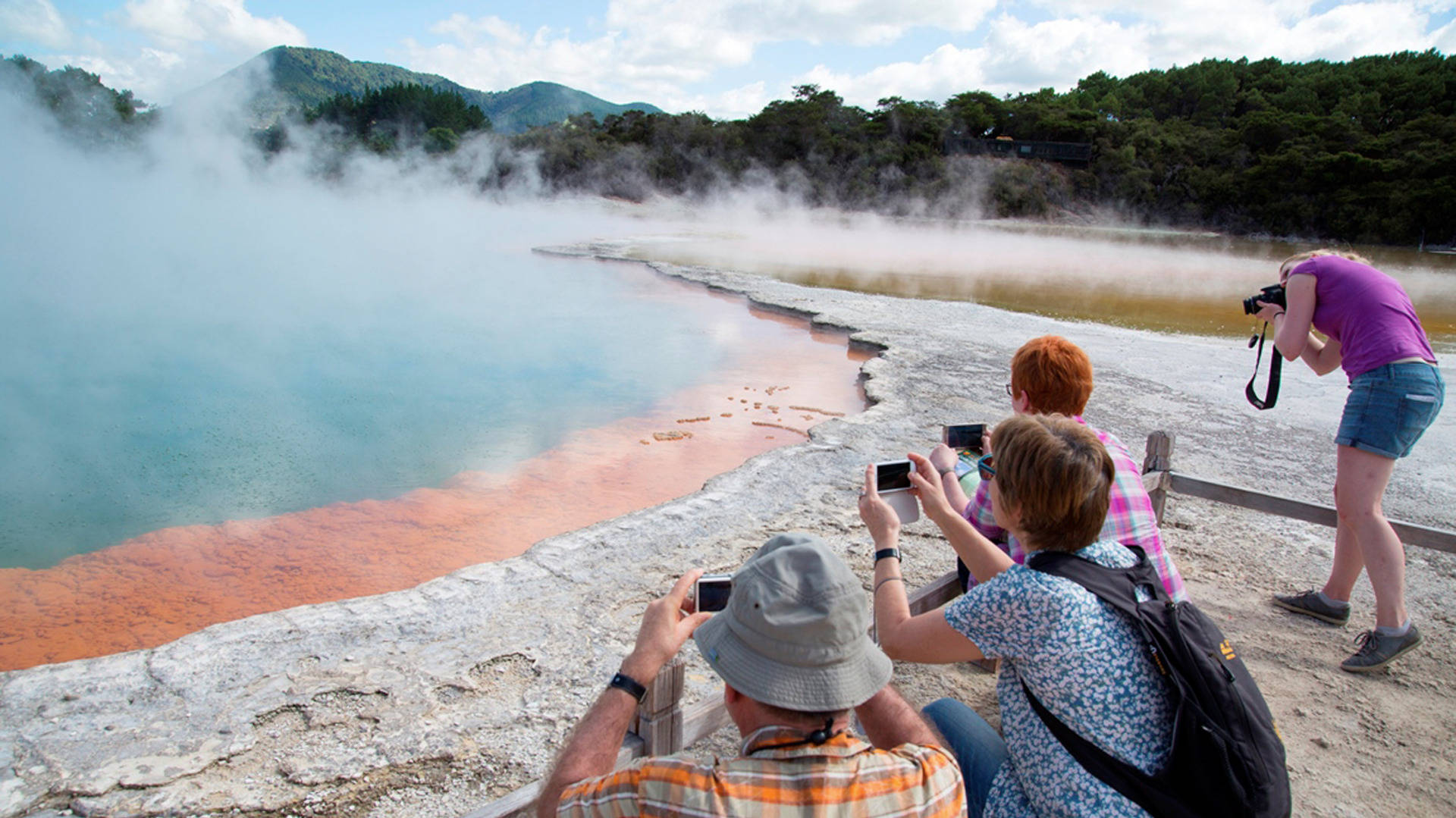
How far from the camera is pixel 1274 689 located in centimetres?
226

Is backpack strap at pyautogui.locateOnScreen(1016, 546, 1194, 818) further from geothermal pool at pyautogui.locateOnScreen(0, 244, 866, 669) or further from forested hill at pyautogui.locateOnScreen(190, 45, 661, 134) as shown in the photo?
forested hill at pyautogui.locateOnScreen(190, 45, 661, 134)

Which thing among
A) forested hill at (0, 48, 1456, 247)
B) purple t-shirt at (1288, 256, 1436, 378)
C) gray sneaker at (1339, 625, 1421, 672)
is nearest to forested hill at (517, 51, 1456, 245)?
forested hill at (0, 48, 1456, 247)

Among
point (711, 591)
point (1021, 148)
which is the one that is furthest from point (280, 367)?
point (1021, 148)

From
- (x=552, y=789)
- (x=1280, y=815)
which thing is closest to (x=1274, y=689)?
(x=1280, y=815)

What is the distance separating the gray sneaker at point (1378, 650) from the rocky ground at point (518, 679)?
0.04 meters

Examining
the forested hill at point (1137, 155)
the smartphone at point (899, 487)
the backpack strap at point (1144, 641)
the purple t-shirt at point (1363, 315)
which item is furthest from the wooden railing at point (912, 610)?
the forested hill at point (1137, 155)

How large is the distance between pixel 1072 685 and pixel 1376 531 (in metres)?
1.74

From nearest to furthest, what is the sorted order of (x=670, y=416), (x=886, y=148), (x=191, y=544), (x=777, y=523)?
1. (x=777, y=523)
2. (x=191, y=544)
3. (x=670, y=416)
4. (x=886, y=148)

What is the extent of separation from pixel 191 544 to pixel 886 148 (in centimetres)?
3687

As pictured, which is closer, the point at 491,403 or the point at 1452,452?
the point at 1452,452

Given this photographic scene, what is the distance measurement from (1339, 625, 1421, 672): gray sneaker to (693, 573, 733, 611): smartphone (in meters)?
2.07

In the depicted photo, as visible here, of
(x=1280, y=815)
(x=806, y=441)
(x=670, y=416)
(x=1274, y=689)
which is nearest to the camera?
(x=1280, y=815)

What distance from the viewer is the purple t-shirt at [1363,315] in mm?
2217

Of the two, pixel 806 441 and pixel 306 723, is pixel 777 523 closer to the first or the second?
pixel 806 441
